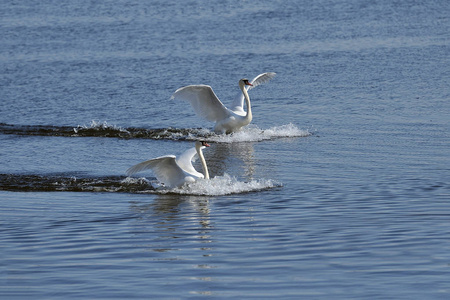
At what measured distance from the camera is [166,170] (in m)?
12.5

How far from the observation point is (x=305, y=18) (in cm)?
3353

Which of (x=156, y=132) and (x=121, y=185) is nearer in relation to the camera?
(x=121, y=185)

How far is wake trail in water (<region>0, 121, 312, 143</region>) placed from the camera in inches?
678

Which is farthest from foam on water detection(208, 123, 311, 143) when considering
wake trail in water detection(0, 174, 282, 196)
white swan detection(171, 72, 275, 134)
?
wake trail in water detection(0, 174, 282, 196)

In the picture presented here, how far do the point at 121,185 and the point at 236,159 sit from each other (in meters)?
3.05

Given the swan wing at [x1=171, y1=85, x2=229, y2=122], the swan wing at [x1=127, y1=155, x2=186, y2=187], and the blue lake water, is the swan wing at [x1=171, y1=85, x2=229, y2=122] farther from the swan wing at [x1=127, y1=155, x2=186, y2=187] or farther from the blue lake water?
the swan wing at [x1=127, y1=155, x2=186, y2=187]

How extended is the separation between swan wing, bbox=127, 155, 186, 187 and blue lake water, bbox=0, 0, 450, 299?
6.5 inches

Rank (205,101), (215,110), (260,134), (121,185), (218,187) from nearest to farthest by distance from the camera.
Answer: (218,187), (121,185), (260,134), (205,101), (215,110)

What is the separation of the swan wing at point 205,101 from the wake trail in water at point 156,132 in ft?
1.39

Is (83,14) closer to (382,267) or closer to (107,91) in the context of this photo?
(107,91)

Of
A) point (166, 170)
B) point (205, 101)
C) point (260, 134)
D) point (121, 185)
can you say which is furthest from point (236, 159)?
point (121, 185)

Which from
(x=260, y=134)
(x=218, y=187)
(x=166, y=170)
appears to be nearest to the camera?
(x=218, y=187)

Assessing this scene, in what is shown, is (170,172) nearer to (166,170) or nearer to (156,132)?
(166,170)

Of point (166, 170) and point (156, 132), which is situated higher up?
point (156, 132)
